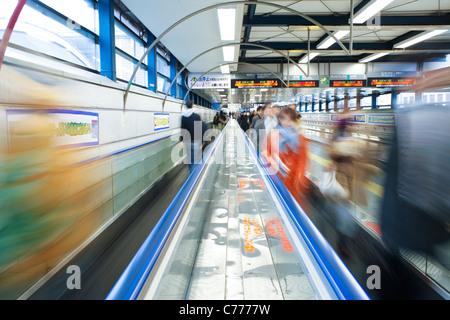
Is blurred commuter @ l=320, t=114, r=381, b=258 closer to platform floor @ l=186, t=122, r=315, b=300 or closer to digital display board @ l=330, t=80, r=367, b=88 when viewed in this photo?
platform floor @ l=186, t=122, r=315, b=300

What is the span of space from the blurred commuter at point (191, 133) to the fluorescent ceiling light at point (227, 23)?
218cm

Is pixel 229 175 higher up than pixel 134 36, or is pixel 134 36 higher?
pixel 134 36

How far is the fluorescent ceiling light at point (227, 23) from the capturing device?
6.53 m

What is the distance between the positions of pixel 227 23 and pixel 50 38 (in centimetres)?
402

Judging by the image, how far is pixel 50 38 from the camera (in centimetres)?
528

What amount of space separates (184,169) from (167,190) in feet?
4.97

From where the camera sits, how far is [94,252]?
3527 millimetres

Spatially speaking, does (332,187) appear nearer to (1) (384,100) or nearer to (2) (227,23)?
(2) (227,23)

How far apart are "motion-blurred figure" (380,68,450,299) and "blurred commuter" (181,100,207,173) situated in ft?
15.5

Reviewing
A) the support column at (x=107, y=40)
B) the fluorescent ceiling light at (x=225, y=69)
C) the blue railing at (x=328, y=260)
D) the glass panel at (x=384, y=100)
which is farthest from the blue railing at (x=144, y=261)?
the glass panel at (x=384, y=100)

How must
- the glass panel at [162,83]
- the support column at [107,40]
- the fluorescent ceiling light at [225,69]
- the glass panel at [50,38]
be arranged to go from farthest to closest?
the fluorescent ceiling light at [225,69]
the glass panel at [162,83]
the support column at [107,40]
the glass panel at [50,38]

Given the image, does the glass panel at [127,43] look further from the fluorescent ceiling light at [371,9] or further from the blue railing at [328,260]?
the blue railing at [328,260]
